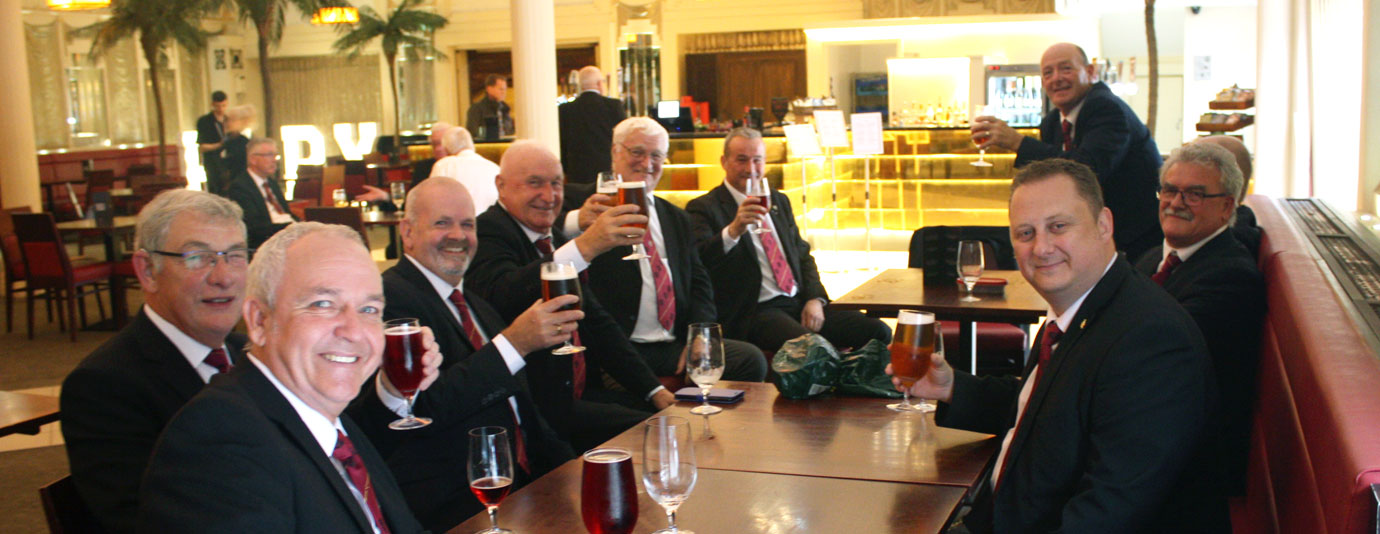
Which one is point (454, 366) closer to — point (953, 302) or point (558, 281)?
point (558, 281)

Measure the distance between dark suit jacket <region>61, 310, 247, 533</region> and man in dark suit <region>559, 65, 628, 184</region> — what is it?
239 inches

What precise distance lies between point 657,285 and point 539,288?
78cm

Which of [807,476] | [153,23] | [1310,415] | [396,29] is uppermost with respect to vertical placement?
[396,29]

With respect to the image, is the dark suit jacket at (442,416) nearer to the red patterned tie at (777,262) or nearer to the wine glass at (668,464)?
the wine glass at (668,464)

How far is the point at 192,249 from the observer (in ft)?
8.16

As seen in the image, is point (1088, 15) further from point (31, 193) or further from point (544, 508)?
point (544, 508)

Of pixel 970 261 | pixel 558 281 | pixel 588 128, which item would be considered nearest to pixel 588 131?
pixel 588 128

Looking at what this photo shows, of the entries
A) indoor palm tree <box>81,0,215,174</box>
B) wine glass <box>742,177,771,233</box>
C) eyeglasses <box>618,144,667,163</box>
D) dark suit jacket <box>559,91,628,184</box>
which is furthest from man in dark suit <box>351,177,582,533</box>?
indoor palm tree <box>81,0,215,174</box>

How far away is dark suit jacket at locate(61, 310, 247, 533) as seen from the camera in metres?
2.08

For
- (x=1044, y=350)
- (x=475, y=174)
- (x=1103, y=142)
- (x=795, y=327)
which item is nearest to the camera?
(x=1044, y=350)

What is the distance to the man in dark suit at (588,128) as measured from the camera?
8297mm

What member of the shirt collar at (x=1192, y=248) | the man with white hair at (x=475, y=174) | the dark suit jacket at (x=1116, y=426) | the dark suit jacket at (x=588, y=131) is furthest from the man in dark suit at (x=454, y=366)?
→ the dark suit jacket at (x=588, y=131)

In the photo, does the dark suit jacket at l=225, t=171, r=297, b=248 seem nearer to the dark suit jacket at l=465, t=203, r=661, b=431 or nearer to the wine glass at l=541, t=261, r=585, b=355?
the dark suit jacket at l=465, t=203, r=661, b=431

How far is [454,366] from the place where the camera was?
2.75 m
